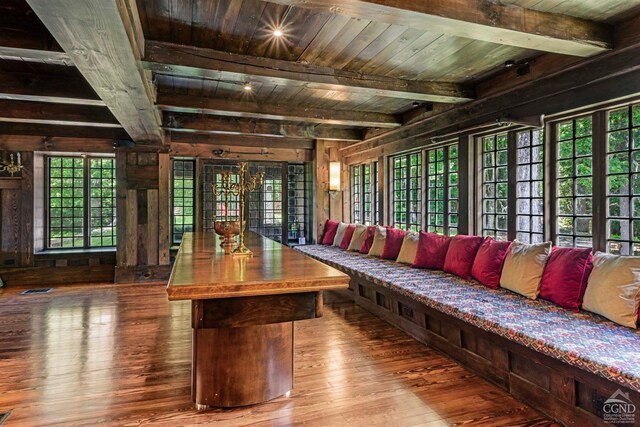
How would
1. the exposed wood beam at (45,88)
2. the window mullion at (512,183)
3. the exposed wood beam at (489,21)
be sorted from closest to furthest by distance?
the exposed wood beam at (489,21) → the window mullion at (512,183) → the exposed wood beam at (45,88)

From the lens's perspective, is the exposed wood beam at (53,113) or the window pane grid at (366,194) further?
the window pane grid at (366,194)

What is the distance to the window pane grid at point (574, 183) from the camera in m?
2.96

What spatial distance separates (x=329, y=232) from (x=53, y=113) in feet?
14.5

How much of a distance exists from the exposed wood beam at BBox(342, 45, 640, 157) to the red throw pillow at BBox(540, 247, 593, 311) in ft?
3.88

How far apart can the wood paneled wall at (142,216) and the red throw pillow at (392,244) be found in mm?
3563

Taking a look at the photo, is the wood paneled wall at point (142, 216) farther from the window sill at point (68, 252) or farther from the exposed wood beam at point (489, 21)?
the exposed wood beam at point (489, 21)

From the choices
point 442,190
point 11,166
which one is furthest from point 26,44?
point 442,190

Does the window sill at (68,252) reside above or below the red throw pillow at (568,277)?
below

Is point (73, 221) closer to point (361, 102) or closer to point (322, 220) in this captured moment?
point (322, 220)

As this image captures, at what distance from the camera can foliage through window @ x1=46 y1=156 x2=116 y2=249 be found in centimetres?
623

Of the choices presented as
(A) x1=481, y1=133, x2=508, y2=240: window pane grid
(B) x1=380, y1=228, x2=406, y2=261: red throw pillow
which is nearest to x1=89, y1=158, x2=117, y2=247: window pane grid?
(B) x1=380, y1=228, x2=406, y2=261: red throw pillow

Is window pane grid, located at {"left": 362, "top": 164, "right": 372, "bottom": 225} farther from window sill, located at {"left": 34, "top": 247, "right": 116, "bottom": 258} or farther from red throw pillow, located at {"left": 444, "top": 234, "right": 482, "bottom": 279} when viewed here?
window sill, located at {"left": 34, "top": 247, "right": 116, "bottom": 258}

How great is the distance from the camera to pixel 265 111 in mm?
4773

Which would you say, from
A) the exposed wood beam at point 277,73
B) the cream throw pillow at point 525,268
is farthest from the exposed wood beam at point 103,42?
the cream throw pillow at point 525,268
